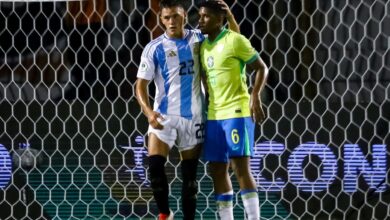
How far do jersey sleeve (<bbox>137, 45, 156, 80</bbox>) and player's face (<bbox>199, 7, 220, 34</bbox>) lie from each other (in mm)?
197

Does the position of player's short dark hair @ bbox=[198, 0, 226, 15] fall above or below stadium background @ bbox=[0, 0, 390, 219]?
above

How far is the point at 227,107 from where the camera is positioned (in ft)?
11.3

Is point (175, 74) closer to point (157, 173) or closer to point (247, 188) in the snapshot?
point (157, 173)

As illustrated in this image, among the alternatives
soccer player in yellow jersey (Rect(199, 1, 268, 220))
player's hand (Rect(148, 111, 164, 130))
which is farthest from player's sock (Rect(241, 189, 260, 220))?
player's hand (Rect(148, 111, 164, 130))

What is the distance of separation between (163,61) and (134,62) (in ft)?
1.61

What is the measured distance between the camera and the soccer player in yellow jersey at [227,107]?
3412 mm

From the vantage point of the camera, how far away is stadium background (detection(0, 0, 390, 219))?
12.8 ft

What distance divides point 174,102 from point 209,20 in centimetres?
30

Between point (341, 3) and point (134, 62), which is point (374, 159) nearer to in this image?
point (341, 3)

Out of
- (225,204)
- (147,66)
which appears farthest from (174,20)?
(225,204)

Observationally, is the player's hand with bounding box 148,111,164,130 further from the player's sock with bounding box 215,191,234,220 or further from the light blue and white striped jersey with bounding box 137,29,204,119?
the player's sock with bounding box 215,191,234,220

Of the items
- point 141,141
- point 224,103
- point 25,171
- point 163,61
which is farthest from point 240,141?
point 25,171

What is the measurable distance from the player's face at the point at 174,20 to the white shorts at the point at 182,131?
29 centimetres

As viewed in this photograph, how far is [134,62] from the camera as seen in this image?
397 cm
